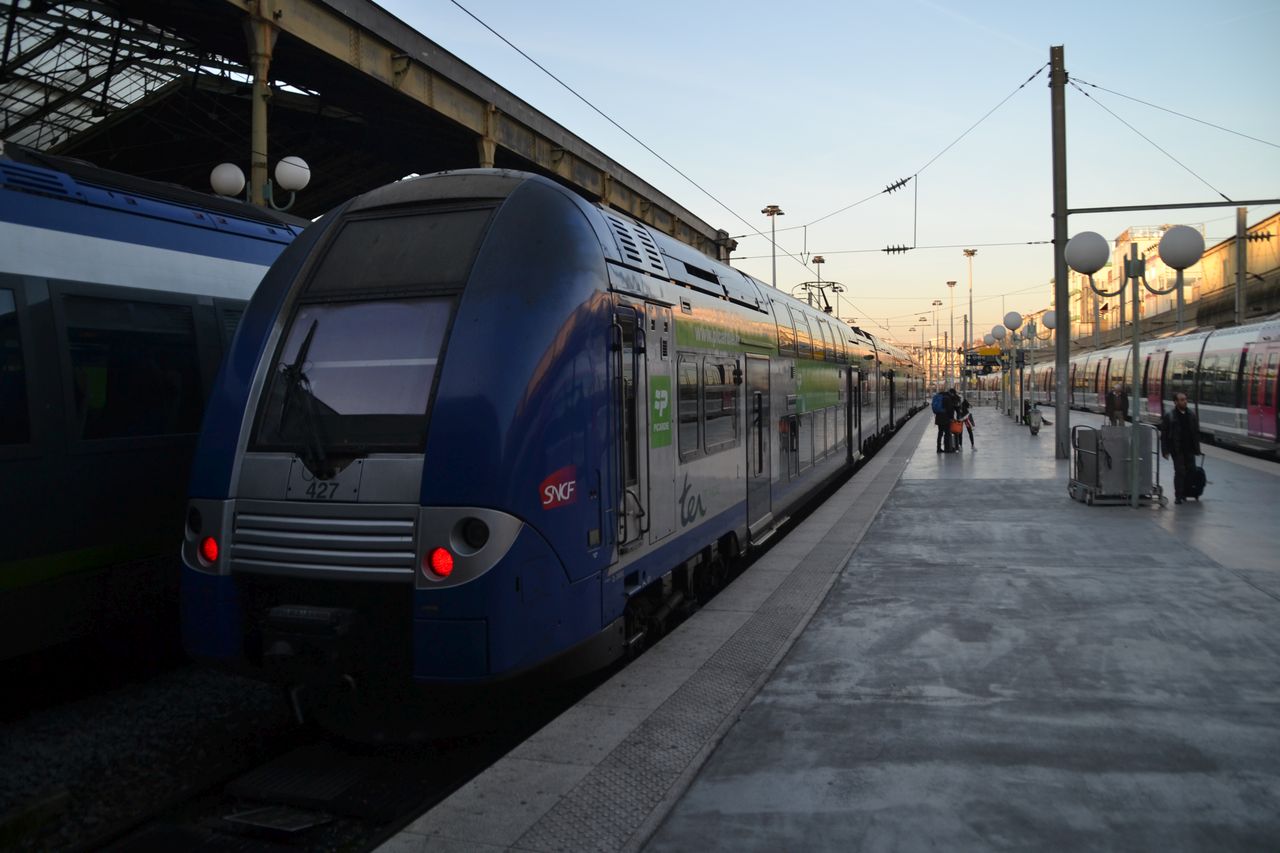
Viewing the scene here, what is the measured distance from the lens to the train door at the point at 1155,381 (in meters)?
32.0

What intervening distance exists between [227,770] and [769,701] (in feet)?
9.82

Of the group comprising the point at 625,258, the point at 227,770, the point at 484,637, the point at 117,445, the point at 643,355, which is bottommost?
the point at 227,770

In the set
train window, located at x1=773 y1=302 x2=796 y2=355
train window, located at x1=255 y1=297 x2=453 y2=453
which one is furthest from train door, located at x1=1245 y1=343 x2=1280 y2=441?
train window, located at x1=255 y1=297 x2=453 y2=453

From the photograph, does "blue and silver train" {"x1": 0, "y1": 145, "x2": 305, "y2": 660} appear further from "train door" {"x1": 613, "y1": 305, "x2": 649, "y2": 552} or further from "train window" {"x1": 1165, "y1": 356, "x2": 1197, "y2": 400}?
"train window" {"x1": 1165, "y1": 356, "x2": 1197, "y2": 400}

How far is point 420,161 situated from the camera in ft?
86.9

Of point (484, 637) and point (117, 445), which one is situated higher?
point (117, 445)

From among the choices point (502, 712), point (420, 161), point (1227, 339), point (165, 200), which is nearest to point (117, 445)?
point (165, 200)

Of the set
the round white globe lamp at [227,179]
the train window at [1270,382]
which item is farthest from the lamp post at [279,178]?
the train window at [1270,382]

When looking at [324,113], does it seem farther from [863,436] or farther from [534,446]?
[534,446]

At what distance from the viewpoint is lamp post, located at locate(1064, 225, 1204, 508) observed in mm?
12953

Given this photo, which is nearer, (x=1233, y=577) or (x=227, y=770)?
(x=227, y=770)

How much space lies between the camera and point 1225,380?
24.7 m

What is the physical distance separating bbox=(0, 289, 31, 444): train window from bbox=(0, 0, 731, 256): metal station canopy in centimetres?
1127

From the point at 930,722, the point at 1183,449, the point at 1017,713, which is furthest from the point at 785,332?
the point at 930,722
